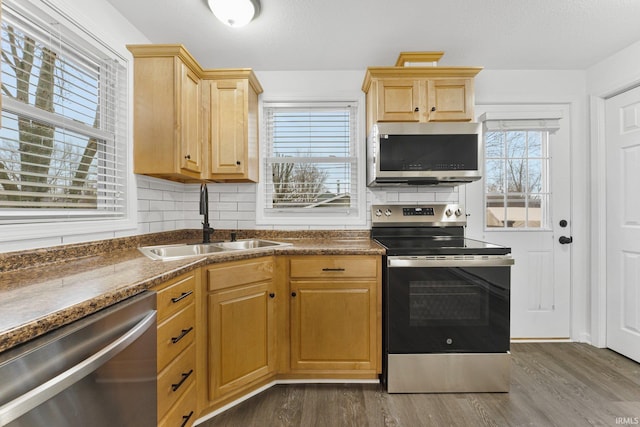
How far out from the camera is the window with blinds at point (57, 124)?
1.34m

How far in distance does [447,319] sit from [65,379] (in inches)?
73.3

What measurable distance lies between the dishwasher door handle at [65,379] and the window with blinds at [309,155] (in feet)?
5.73

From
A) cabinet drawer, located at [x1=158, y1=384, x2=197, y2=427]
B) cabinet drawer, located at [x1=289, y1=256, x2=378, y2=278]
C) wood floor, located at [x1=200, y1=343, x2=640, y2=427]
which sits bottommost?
wood floor, located at [x1=200, y1=343, x2=640, y2=427]

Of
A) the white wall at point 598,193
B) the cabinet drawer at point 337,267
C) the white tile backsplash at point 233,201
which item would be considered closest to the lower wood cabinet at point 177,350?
the cabinet drawer at point 337,267

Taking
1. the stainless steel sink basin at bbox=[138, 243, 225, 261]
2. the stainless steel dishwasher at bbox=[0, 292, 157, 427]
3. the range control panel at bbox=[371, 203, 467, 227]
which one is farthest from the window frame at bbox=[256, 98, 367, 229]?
the stainless steel dishwasher at bbox=[0, 292, 157, 427]

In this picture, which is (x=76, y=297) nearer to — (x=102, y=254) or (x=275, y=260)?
(x=102, y=254)

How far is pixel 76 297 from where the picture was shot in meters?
0.92

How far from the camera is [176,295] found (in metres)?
1.38

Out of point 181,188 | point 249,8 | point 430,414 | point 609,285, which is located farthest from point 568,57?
point 181,188

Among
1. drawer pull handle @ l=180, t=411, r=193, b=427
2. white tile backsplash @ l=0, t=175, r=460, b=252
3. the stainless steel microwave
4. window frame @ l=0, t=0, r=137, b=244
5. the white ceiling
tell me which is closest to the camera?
window frame @ l=0, t=0, r=137, b=244

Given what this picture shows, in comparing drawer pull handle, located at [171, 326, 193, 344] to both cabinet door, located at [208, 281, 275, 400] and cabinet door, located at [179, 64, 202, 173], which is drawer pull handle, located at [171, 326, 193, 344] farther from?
cabinet door, located at [179, 64, 202, 173]

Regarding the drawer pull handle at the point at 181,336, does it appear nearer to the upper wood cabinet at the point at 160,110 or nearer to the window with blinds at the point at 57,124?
the window with blinds at the point at 57,124

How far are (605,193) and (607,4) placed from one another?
4.69ft

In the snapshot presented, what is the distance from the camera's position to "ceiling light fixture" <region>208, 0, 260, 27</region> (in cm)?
170
